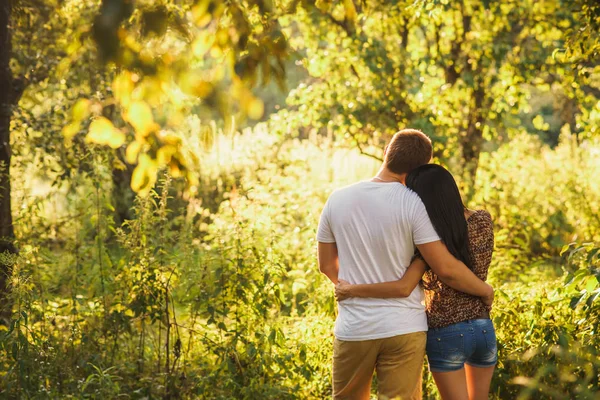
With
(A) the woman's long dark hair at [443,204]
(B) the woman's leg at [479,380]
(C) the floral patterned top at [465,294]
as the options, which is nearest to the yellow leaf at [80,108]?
(A) the woman's long dark hair at [443,204]

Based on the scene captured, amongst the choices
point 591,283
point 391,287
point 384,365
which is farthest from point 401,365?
point 591,283

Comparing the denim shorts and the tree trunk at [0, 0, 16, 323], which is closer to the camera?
the denim shorts

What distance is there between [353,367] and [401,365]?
8.2 inches

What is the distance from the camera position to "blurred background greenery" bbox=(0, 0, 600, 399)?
2055mm

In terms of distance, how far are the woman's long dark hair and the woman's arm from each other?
16 centimetres

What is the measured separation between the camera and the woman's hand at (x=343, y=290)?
10.7 feet

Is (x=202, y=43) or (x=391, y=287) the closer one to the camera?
(x=202, y=43)

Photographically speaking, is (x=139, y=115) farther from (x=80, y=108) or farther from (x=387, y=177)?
(x=387, y=177)

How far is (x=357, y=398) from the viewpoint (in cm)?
342

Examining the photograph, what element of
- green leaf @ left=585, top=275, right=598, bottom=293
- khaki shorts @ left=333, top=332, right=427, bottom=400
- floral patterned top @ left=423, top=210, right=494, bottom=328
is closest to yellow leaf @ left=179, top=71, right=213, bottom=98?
khaki shorts @ left=333, top=332, right=427, bottom=400

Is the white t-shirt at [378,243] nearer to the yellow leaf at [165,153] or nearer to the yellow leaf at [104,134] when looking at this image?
the yellow leaf at [165,153]

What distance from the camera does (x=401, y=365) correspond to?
127 inches

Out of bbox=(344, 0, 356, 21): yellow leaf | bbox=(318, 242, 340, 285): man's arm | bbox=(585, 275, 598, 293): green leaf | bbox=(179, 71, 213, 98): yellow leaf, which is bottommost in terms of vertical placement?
bbox=(585, 275, 598, 293): green leaf

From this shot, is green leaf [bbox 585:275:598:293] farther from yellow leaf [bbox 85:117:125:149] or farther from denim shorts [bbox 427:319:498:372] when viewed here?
yellow leaf [bbox 85:117:125:149]
